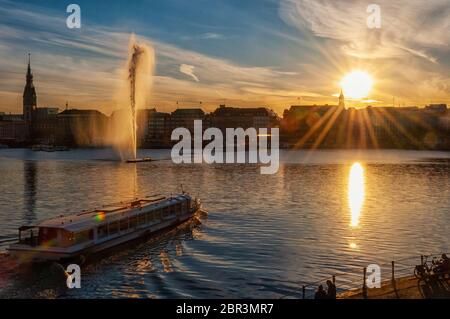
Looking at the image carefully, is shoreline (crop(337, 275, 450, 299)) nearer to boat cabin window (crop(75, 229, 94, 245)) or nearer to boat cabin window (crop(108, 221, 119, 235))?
boat cabin window (crop(75, 229, 94, 245))

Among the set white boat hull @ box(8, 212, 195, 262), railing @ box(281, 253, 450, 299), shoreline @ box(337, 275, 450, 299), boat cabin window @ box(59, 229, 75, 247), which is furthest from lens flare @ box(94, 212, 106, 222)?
shoreline @ box(337, 275, 450, 299)

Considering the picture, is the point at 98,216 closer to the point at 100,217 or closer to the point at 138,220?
the point at 100,217

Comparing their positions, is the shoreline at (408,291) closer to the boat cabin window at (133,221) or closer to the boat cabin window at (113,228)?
the boat cabin window at (113,228)

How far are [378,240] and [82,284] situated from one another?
19966 millimetres

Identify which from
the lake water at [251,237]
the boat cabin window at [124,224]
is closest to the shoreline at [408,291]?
the lake water at [251,237]

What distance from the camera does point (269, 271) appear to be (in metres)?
29.5

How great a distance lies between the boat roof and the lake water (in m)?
2.08

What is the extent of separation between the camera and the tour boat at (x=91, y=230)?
95.3 ft

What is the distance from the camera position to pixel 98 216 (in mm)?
33312

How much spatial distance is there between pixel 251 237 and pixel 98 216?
34.8 feet
